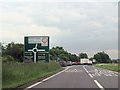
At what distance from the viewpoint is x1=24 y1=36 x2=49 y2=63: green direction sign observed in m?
30.8

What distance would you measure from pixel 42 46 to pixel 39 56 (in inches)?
63.5

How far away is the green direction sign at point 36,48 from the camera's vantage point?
3083 cm

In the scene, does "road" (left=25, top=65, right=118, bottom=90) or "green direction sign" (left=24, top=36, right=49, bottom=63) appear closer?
"road" (left=25, top=65, right=118, bottom=90)

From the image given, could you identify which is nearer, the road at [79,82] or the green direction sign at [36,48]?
the road at [79,82]

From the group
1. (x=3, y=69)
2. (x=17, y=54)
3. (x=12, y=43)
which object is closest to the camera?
(x=3, y=69)

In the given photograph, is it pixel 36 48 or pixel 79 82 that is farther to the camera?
pixel 36 48

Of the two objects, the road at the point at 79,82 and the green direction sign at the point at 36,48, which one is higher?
the green direction sign at the point at 36,48

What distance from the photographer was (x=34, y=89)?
10844mm

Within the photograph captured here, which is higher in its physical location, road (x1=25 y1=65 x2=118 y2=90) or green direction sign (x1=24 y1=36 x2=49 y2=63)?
green direction sign (x1=24 y1=36 x2=49 y2=63)

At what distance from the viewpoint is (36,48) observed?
31219 mm

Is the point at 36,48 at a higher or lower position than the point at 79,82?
higher

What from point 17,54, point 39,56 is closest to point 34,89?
point 39,56

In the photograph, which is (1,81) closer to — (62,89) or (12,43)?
(62,89)

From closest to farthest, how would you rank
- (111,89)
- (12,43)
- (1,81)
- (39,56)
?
(111,89), (1,81), (39,56), (12,43)
